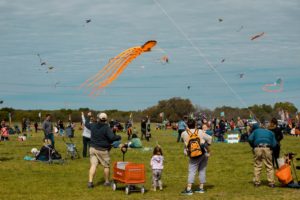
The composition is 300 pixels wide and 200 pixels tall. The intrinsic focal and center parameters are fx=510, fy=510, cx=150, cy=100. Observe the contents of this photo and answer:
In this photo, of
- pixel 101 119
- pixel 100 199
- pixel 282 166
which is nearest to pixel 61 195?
pixel 100 199

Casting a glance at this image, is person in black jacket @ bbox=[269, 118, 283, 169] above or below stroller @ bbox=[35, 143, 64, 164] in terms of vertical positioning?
above

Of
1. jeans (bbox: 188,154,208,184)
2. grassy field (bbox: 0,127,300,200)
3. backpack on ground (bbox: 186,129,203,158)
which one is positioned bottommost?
grassy field (bbox: 0,127,300,200)

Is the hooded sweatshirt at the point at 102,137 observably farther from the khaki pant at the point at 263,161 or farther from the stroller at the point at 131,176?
the khaki pant at the point at 263,161

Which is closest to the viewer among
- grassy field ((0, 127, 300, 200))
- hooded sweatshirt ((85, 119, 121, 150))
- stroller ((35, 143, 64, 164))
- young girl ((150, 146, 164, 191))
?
grassy field ((0, 127, 300, 200))

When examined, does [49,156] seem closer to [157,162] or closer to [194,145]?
[157,162]

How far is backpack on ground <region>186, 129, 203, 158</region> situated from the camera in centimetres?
1188

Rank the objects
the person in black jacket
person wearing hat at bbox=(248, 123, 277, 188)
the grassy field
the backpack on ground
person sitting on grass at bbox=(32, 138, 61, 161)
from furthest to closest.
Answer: person sitting on grass at bbox=(32, 138, 61, 161)
the person in black jacket
person wearing hat at bbox=(248, 123, 277, 188)
the backpack on ground
the grassy field

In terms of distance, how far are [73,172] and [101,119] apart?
3.72 meters

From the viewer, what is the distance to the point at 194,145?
11.9m

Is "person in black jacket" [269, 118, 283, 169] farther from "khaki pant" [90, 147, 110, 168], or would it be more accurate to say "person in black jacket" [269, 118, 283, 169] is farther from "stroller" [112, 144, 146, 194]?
"khaki pant" [90, 147, 110, 168]

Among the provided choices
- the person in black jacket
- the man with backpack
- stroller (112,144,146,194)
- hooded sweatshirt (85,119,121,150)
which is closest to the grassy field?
stroller (112,144,146,194)

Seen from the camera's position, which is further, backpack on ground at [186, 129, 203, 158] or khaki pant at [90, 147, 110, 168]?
khaki pant at [90, 147, 110, 168]

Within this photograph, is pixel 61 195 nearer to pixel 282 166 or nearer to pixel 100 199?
pixel 100 199

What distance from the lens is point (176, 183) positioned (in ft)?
45.1
